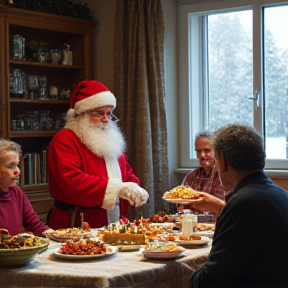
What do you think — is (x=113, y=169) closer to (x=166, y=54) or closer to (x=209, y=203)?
(x=209, y=203)

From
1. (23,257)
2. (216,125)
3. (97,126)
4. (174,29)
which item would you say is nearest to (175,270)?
(23,257)

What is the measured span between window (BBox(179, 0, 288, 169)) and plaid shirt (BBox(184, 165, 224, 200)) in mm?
880

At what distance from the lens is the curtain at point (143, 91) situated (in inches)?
A: 193

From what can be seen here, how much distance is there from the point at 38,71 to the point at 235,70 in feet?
5.37

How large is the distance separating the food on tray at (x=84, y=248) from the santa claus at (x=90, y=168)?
3.50ft

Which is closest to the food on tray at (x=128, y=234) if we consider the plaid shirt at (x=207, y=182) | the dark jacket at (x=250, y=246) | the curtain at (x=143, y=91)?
the dark jacket at (x=250, y=246)

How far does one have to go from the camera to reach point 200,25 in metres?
5.22

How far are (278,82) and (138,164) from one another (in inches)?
49.1

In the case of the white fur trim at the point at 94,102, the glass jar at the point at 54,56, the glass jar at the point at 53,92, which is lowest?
the white fur trim at the point at 94,102

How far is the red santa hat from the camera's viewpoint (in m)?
4.14

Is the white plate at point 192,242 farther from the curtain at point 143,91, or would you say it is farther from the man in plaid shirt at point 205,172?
the curtain at point 143,91

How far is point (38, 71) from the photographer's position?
5.25 m

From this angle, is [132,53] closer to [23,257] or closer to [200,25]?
[200,25]

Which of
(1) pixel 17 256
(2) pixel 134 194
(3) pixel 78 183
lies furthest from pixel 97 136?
(1) pixel 17 256
